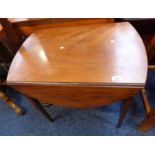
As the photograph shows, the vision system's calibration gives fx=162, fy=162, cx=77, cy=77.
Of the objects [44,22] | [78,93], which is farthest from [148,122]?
[44,22]

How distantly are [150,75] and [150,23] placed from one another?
1.63 feet

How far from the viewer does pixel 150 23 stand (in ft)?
3.98

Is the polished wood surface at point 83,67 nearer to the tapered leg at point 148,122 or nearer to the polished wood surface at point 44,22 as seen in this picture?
the polished wood surface at point 44,22

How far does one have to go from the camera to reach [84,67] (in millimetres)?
832

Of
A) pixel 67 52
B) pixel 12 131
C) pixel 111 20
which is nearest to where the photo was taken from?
pixel 67 52

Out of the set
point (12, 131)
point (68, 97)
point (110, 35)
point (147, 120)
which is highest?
point (110, 35)

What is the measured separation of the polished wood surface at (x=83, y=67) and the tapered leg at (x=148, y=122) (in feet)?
1.10

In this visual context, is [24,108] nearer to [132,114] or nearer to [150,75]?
[132,114]

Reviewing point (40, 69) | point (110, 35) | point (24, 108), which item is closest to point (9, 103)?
point (24, 108)

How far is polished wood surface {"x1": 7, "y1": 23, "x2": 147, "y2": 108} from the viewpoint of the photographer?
778 millimetres

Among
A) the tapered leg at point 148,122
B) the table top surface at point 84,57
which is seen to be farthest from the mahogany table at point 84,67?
the tapered leg at point 148,122

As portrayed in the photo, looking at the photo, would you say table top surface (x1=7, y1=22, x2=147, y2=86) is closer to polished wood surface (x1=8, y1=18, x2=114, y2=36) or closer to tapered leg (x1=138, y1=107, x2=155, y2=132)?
polished wood surface (x1=8, y1=18, x2=114, y2=36)

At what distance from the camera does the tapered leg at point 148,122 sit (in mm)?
1011

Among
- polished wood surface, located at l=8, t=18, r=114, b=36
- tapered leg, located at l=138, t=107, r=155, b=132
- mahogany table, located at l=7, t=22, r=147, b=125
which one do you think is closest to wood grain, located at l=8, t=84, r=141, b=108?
mahogany table, located at l=7, t=22, r=147, b=125
